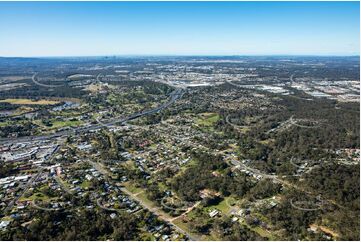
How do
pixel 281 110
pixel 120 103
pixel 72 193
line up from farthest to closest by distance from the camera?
pixel 120 103 < pixel 281 110 < pixel 72 193

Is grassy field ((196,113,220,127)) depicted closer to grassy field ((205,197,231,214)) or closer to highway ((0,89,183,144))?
highway ((0,89,183,144))

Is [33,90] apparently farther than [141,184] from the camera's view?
Yes

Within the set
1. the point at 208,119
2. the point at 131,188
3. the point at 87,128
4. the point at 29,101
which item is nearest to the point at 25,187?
the point at 131,188

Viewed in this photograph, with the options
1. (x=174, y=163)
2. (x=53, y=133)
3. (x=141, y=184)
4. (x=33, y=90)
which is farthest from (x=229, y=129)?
(x=33, y=90)

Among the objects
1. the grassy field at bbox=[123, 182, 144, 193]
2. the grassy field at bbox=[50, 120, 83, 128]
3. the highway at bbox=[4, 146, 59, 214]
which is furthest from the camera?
Answer: the grassy field at bbox=[50, 120, 83, 128]

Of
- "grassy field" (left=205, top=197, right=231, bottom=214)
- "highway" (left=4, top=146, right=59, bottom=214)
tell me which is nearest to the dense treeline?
"highway" (left=4, top=146, right=59, bottom=214)

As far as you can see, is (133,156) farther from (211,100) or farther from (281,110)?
(211,100)

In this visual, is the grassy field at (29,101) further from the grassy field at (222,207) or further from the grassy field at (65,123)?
the grassy field at (222,207)

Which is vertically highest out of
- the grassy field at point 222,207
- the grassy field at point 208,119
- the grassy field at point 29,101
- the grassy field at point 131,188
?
the grassy field at point 208,119

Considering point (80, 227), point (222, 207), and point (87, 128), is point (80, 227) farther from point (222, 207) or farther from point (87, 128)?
point (87, 128)

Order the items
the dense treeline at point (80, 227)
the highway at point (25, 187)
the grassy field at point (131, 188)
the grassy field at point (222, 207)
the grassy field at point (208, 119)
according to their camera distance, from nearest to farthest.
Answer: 1. the dense treeline at point (80, 227)
2. the grassy field at point (222, 207)
3. the highway at point (25, 187)
4. the grassy field at point (131, 188)
5. the grassy field at point (208, 119)

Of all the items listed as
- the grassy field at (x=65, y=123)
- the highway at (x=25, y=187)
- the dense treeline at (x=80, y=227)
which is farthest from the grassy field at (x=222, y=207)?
the grassy field at (x=65, y=123)
